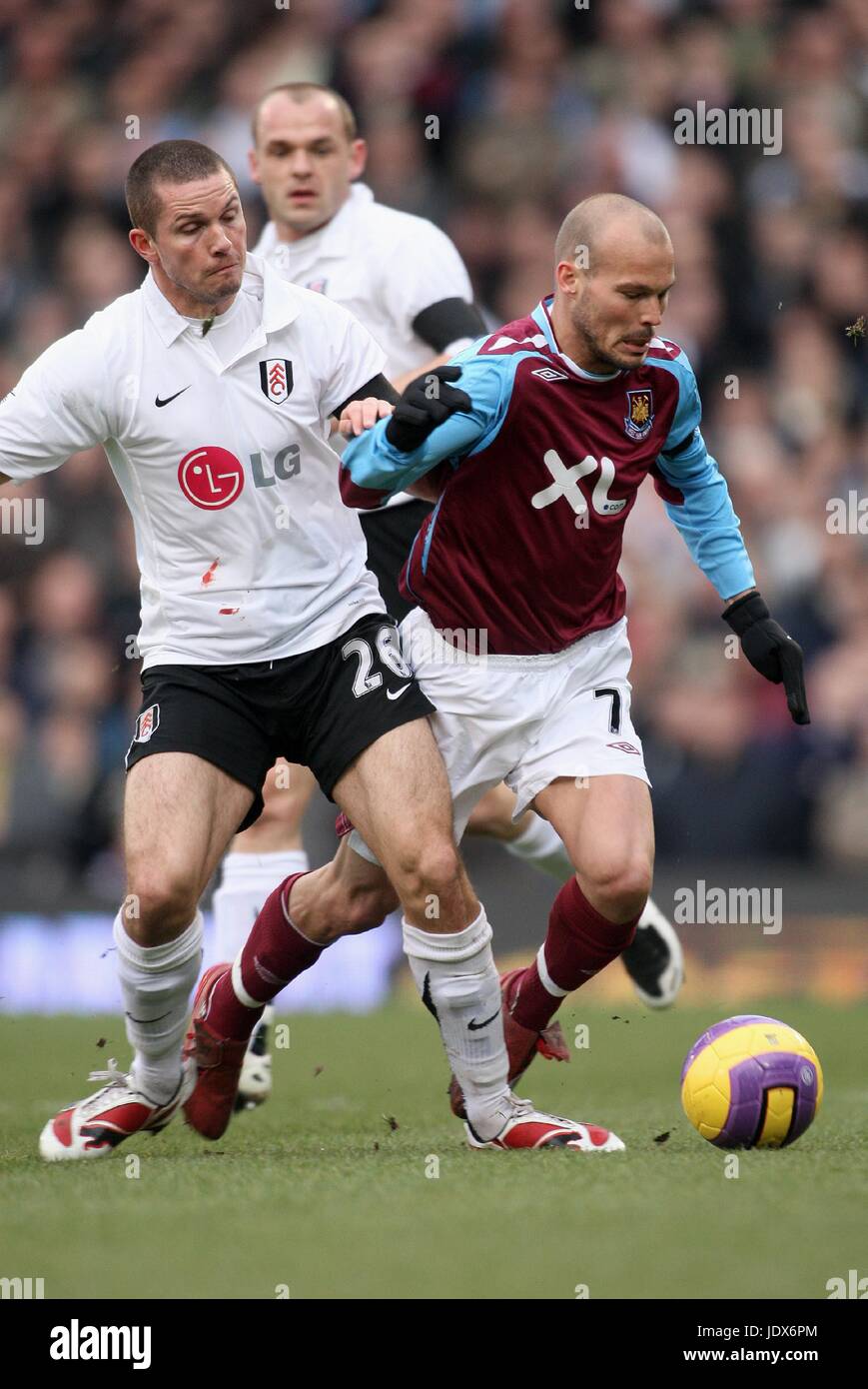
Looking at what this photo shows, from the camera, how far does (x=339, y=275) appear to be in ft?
20.6

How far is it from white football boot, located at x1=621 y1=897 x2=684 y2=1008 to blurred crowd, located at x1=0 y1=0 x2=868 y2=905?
12.0 ft

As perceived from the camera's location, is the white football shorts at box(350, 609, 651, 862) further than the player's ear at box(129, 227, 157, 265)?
Yes

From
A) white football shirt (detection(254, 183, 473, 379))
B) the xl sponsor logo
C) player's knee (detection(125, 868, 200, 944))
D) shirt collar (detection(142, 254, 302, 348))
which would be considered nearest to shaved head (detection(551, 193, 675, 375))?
the xl sponsor logo

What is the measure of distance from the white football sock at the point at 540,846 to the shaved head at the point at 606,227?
7.63 feet

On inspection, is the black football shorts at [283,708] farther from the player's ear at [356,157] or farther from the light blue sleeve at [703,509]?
the player's ear at [356,157]

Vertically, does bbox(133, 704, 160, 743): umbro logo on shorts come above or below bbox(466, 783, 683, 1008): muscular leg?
above

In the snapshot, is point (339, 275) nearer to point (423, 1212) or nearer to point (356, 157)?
point (356, 157)

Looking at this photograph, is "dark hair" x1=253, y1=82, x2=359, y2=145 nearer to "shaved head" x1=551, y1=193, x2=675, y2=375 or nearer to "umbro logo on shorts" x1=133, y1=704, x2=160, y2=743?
"shaved head" x1=551, y1=193, x2=675, y2=375

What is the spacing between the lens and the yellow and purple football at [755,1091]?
15.2 feet

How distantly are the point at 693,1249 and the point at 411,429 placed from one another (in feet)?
6.47

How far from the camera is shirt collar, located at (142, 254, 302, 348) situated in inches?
191

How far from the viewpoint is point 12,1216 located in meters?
3.84

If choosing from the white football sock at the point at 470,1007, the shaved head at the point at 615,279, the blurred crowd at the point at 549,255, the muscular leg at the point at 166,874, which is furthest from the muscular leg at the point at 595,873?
the blurred crowd at the point at 549,255
